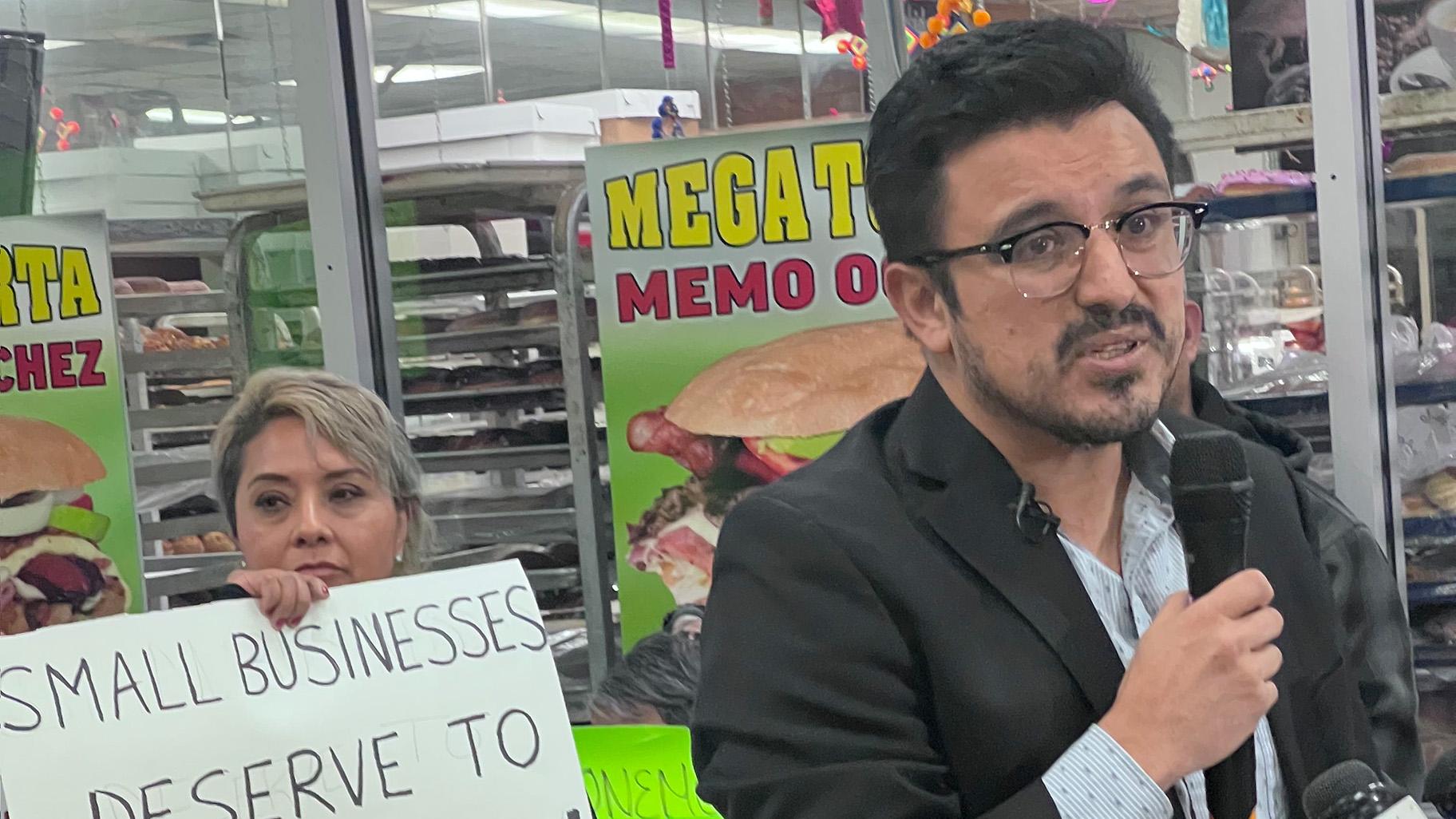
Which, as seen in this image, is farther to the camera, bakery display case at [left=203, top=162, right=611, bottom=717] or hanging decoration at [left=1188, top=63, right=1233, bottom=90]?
bakery display case at [left=203, top=162, right=611, bottom=717]

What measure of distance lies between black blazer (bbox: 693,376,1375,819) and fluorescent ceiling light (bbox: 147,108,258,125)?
2.71 meters

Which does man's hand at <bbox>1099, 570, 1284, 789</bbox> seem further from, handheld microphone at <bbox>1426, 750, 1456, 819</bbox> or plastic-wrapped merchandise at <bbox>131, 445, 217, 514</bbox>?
plastic-wrapped merchandise at <bbox>131, 445, 217, 514</bbox>

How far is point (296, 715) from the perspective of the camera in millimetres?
1948

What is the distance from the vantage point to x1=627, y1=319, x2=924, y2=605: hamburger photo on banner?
2.74m

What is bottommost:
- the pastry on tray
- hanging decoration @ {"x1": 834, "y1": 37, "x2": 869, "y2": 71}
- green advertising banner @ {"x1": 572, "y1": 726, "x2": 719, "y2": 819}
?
green advertising banner @ {"x1": 572, "y1": 726, "x2": 719, "y2": 819}

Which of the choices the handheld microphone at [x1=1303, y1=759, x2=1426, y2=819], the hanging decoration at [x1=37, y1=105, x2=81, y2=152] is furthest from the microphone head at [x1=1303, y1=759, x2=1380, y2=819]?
Result: the hanging decoration at [x1=37, y1=105, x2=81, y2=152]

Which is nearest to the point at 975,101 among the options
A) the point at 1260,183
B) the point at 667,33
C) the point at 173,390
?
the point at 1260,183

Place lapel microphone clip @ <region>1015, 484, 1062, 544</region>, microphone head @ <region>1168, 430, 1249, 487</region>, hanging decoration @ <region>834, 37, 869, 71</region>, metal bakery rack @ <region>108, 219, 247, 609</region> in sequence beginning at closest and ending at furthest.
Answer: microphone head @ <region>1168, 430, 1249, 487</region> < lapel microphone clip @ <region>1015, 484, 1062, 544</region> < hanging decoration @ <region>834, 37, 869, 71</region> < metal bakery rack @ <region>108, 219, 247, 609</region>

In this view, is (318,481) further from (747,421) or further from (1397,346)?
(1397,346)

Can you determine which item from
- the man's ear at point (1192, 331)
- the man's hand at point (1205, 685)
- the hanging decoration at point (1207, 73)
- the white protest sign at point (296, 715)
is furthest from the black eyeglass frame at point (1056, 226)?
the hanging decoration at point (1207, 73)

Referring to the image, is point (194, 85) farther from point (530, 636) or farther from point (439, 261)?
point (530, 636)

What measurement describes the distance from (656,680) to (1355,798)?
1874 mm

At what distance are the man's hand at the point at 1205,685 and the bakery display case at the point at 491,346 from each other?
6.48ft

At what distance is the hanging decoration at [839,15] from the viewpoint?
306cm
